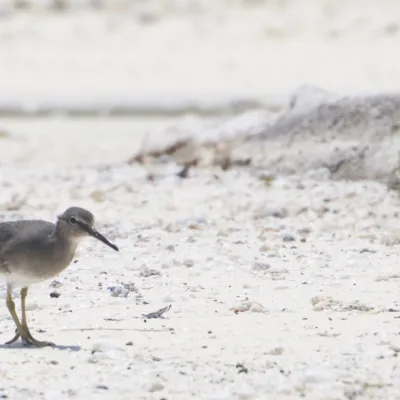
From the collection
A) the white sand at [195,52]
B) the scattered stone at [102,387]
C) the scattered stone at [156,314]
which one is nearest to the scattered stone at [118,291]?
the scattered stone at [156,314]

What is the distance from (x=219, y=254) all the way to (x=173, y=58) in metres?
13.8

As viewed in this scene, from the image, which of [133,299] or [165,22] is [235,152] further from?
[165,22]

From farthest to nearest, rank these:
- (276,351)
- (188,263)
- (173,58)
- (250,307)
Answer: (173,58), (188,263), (250,307), (276,351)

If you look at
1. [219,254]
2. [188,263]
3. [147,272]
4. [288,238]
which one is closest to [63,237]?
[147,272]

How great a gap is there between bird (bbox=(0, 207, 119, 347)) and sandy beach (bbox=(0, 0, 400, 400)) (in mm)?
140

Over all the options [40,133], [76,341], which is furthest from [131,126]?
[76,341]

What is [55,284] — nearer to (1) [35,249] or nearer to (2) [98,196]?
(1) [35,249]

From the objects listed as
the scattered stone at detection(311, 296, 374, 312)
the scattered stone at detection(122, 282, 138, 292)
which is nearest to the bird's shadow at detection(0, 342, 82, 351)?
the scattered stone at detection(122, 282, 138, 292)

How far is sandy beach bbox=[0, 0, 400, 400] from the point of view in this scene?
5293 millimetres

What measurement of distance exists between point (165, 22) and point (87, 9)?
1.44 m

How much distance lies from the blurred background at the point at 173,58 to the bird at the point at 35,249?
10697 mm

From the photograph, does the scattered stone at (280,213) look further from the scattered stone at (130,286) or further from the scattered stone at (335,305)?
the scattered stone at (335,305)

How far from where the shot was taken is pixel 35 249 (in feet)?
18.9

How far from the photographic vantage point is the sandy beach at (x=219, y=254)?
5293mm
